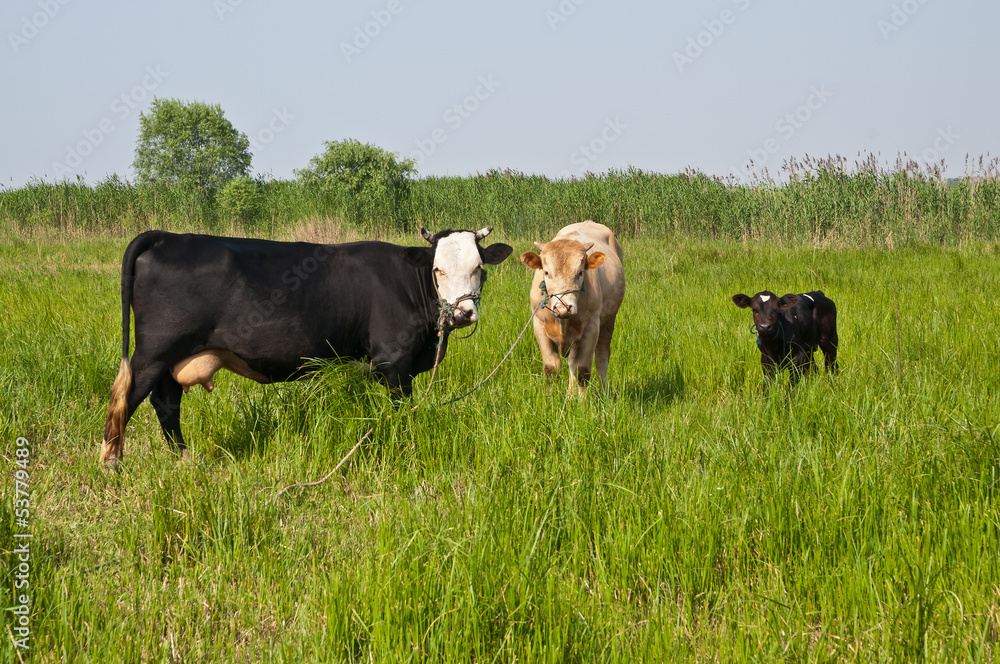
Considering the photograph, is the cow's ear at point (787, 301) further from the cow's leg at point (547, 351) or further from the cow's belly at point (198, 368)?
the cow's belly at point (198, 368)

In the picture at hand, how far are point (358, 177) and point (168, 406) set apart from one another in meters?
17.4

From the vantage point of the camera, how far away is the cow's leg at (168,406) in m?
4.32

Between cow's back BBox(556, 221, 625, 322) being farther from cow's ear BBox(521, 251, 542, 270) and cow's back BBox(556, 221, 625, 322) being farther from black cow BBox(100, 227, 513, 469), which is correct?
black cow BBox(100, 227, 513, 469)

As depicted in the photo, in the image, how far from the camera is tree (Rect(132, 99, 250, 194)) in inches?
1138

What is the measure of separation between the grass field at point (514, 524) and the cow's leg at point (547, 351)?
1.30 feet

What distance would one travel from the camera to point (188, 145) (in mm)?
29234

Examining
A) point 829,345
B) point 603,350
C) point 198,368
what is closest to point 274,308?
point 198,368

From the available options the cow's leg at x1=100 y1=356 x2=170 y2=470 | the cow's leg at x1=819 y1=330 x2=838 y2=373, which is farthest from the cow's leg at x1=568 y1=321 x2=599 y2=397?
the cow's leg at x1=100 y1=356 x2=170 y2=470

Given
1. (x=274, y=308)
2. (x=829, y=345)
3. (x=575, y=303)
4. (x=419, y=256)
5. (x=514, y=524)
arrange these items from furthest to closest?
1. (x=829, y=345)
2. (x=575, y=303)
3. (x=419, y=256)
4. (x=274, y=308)
5. (x=514, y=524)

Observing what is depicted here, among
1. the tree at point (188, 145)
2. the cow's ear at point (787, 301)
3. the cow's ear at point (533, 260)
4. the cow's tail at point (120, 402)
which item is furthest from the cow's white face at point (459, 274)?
the tree at point (188, 145)

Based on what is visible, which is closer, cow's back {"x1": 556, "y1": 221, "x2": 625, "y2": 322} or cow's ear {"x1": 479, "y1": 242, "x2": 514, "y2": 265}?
cow's ear {"x1": 479, "y1": 242, "x2": 514, "y2": 265}

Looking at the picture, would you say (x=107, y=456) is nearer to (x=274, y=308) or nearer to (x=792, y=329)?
(x=274, y=308)

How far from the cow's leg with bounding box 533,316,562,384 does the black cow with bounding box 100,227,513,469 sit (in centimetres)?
99

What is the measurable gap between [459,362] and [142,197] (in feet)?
69.5
